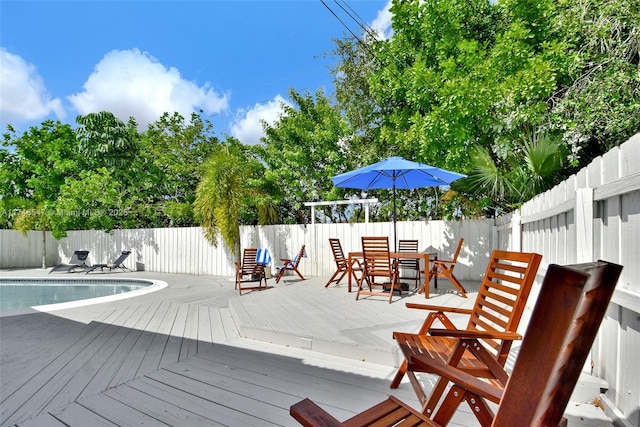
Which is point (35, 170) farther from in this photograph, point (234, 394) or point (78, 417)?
point (234, 394)

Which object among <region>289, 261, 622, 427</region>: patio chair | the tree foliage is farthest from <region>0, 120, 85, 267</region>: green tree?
<region>289, 261, 622, 427</region>: patio chair

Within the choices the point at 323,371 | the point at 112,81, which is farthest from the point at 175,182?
the point at 323,371

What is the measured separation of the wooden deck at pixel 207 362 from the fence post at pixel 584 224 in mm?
893

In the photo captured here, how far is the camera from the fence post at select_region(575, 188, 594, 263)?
2.01m

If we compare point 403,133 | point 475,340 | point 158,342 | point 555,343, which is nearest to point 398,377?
point 475,340

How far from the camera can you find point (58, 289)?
9.62 m

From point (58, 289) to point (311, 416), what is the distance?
11.4 m

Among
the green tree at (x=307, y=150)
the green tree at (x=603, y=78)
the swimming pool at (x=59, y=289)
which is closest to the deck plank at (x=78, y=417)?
the swimming pool at (x=59, y=289)

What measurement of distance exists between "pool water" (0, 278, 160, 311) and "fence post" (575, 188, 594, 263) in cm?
888

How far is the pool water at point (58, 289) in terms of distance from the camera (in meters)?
8.38

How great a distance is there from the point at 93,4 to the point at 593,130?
10106 mm

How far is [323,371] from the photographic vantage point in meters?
2.78

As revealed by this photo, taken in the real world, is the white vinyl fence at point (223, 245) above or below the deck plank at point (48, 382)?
above

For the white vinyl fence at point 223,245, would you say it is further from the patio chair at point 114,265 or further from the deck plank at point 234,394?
the deck plank at point 234,394
